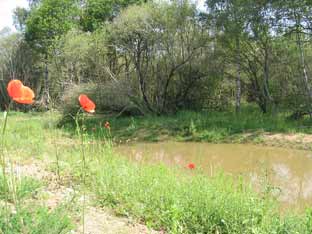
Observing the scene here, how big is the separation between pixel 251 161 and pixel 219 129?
3817mm

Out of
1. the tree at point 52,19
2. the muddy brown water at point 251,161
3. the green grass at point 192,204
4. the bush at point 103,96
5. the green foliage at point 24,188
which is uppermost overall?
the tree at point 52,19

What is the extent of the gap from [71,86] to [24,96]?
47.3ft

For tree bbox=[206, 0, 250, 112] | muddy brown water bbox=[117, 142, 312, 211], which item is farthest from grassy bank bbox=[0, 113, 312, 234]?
tree bbox=[206, 0, 250, 112]

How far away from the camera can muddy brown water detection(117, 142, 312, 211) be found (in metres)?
6.27

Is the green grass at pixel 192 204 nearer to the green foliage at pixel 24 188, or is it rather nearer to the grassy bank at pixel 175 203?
the grassy bank at pixel 175 203

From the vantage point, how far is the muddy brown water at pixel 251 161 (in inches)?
247

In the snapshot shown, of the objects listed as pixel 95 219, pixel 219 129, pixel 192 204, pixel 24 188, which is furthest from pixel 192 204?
pixel 219 129

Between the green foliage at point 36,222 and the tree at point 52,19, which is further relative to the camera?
the tree at point 52,19

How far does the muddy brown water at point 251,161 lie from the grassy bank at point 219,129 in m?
0.60

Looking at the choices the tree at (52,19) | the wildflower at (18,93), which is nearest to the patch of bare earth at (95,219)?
the wildflower at (18,93)

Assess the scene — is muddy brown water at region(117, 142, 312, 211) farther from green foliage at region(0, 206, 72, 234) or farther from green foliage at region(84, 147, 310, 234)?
green foliage at region(0, 206, 72, 234)

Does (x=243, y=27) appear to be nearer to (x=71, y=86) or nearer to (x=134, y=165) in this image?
(x=71, y=86)

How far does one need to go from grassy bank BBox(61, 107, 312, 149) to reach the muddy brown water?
0.60m

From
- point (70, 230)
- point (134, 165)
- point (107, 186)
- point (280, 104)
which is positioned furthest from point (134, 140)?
point (70, 230)
